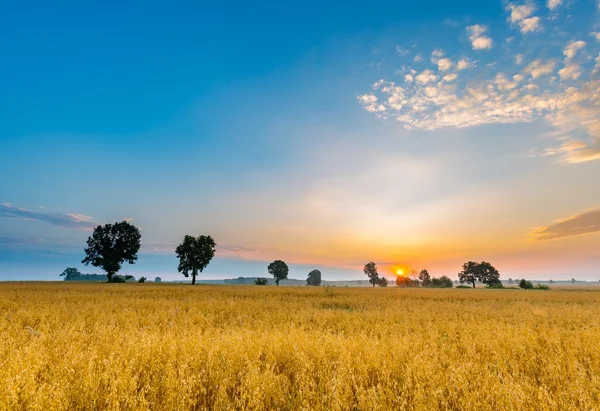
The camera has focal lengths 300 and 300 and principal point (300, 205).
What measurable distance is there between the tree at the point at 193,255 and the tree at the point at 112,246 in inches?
402

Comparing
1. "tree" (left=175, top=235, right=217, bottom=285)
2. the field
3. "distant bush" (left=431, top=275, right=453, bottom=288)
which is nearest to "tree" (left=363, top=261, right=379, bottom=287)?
"distant bush" (left=431, top=275, right=453, bottom=288)

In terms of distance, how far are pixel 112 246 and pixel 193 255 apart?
18126mm

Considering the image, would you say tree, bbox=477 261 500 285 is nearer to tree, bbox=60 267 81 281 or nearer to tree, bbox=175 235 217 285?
tree, bbox=175 235 217 285

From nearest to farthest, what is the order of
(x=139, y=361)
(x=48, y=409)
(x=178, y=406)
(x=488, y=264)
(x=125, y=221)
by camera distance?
(x=48, y=409) → (x=178, y=406) → (x=139, y=361) → (x=125, y=221) → (x=488, y=264)

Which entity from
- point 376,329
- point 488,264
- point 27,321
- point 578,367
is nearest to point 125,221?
point 27,321

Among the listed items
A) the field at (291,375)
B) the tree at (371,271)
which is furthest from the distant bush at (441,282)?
the field at (291,375)

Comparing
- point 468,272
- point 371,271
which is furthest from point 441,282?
point 371,271

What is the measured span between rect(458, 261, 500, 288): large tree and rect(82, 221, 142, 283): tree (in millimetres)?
130268

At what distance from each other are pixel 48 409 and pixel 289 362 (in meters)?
3.42

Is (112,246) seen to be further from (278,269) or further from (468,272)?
(468,272)

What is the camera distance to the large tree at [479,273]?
431ft

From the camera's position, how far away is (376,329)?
925 cm

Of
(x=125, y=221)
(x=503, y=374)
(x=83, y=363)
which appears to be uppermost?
(x=125, y=221)

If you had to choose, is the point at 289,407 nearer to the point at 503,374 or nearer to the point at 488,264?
the point at 503,374
